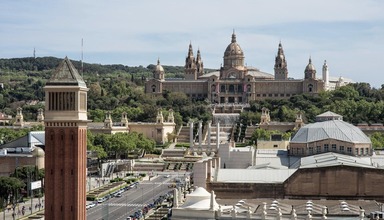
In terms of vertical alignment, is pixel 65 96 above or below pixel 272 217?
above

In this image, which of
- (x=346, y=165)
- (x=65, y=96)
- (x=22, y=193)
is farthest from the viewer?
(x=22, y=193)

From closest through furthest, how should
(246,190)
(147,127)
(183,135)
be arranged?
(246,190), (147,127), (183,135)

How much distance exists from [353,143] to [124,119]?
349ft

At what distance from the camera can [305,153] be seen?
91375 mm

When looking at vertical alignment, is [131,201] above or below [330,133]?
below

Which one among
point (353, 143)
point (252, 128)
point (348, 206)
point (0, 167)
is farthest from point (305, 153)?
point (252, 128)

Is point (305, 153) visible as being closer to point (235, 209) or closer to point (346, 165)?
point (346, 165)

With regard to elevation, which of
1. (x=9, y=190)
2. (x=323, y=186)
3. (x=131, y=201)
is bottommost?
(x=131, y=201)

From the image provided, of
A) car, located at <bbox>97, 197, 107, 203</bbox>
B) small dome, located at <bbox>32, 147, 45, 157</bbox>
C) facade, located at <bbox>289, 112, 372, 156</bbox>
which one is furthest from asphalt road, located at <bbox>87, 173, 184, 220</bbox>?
facade, located at <bbox>289, 112, 372, 156</bbox>

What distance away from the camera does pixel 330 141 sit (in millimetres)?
89375

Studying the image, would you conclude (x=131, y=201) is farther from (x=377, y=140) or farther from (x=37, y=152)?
(x=377, y=140)

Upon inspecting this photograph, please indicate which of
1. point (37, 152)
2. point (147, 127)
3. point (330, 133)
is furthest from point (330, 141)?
point (147, 127)

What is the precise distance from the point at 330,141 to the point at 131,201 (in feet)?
81.9

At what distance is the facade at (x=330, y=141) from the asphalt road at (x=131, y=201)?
18160 mm
